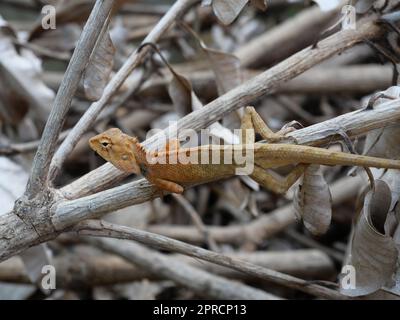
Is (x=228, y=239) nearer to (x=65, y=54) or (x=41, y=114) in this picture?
(x=41, y=114)

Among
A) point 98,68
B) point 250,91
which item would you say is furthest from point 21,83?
point 250,91

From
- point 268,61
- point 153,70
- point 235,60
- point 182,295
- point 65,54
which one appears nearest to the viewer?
point 235,60

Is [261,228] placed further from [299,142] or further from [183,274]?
[299,142]

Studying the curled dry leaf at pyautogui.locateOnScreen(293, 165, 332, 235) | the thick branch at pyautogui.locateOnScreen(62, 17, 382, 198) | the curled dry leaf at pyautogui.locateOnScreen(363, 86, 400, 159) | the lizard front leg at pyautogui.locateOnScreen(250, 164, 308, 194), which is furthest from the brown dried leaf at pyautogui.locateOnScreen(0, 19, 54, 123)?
the curled dry leaf at pyautogui.locateOnScreen(363, 86, 400, 159)

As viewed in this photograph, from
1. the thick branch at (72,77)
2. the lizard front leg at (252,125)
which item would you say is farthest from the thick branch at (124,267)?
the thick branch at (72,77)

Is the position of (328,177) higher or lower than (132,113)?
lower

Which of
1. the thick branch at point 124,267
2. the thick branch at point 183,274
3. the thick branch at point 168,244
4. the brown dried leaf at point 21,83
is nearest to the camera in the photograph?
the thick branch at point 168,244

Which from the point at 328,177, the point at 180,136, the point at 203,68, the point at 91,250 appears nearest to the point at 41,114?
the point at 91,250

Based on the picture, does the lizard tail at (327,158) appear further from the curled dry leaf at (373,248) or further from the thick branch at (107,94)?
the thick branch at (107,94)
